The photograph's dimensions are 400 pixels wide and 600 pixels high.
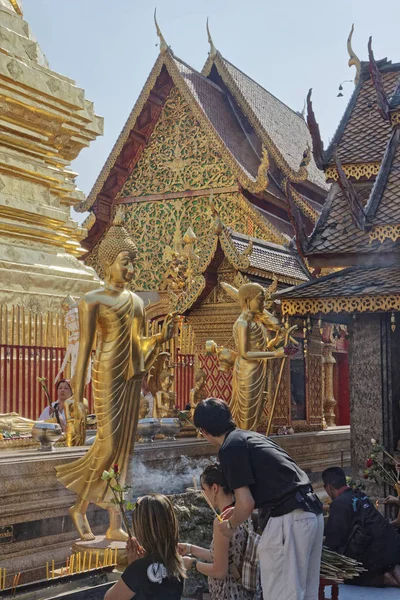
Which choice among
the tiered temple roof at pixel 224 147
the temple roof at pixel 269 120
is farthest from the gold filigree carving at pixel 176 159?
the temple roof at pixel 269 120

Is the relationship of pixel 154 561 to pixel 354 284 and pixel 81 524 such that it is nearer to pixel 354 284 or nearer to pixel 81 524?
pixel 81 524

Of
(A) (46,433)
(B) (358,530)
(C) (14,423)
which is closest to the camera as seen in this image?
(B) (358,530)

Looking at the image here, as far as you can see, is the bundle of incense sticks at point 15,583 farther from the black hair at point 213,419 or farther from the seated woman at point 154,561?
the black hair at point 213,419

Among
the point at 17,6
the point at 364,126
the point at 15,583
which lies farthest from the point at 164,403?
the point at 17,6

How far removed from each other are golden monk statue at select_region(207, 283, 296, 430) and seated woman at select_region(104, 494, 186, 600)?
474cm

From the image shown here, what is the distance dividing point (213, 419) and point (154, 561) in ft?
2.05

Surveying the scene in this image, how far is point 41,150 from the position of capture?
964 centimetres

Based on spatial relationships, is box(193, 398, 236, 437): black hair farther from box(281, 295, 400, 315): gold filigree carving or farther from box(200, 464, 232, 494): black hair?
box(281, 295, 400, 315): gold filigree carving

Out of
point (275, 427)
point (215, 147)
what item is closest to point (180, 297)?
point (275, 427)

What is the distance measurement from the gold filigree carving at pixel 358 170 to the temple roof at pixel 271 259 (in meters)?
1.22

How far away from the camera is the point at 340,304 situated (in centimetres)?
746

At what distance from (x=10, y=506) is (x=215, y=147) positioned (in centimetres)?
1109

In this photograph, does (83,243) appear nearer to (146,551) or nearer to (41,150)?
(41,150)

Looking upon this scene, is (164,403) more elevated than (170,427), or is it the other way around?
(164,403)
